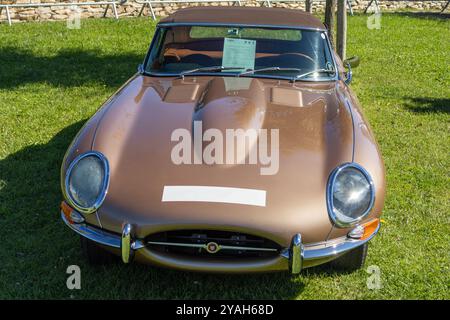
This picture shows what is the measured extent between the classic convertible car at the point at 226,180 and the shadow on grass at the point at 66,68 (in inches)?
160

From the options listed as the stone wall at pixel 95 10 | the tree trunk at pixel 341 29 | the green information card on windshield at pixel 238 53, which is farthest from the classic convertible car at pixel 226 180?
the stone wall at pixel 95 10

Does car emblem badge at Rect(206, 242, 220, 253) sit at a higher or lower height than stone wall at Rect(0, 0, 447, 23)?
higher

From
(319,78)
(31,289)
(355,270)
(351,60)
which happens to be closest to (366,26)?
(351,60)

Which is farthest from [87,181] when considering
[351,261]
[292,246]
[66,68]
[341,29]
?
[341,29]

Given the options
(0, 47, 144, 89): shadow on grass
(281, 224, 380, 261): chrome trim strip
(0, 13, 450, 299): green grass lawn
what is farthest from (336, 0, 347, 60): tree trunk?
(281, 224, 380, 261): chrome trim strip

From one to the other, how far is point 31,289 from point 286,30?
255 centimetres

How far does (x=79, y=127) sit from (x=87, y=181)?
116 inches

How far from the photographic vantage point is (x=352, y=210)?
271 centimetres

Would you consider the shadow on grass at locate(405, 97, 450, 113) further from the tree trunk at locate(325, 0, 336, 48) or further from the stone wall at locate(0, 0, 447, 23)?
the stone wall at locate(0, 0, 447, 23)

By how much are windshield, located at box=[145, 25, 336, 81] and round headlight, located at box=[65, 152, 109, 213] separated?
4.13 ft

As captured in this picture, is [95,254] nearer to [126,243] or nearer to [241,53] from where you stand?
[126,243]

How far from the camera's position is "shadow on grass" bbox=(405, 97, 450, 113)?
21.0 feet

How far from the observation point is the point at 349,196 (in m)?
2.72
